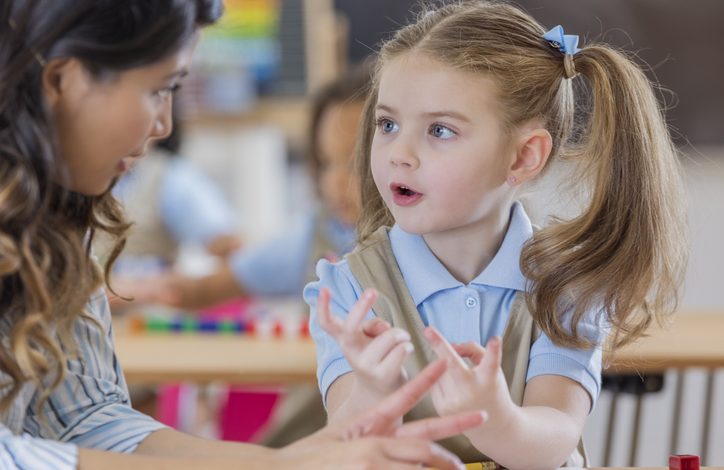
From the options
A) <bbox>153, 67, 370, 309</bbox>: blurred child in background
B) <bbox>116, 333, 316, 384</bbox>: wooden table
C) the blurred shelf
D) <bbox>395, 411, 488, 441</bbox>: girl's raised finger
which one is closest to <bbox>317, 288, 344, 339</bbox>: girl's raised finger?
<bbox>395, 411, 488, 441</bbox>: girl's raised finger

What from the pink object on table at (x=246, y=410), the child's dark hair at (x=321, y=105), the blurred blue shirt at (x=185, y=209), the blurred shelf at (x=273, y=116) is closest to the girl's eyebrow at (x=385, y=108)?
the child's dark hair at (x=321, y=105)

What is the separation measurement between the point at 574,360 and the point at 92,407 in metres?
0.49

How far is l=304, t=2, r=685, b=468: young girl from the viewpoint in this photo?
116 cm

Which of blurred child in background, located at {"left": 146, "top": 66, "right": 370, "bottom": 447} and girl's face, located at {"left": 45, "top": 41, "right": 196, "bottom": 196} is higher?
blurred child in background, located at {"left": 146, "top": 66, "right": 370, "bottom": 447}

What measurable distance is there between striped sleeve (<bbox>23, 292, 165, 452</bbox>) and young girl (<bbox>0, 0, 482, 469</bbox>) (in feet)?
0.09

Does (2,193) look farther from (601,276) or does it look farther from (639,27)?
(639,27)

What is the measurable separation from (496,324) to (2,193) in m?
0.53

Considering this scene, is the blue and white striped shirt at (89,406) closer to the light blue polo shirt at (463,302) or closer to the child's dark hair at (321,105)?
the light blue polo shirt at (463,302)

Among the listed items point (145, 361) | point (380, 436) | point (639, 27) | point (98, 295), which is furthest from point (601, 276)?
point (639, 27)

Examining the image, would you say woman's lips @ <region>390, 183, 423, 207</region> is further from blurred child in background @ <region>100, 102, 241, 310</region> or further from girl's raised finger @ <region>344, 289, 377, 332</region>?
blurred child in background @ <region>100, 102, 241, 310</region>

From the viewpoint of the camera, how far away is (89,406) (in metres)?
→ 1.15

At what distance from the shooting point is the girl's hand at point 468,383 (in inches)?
37.5

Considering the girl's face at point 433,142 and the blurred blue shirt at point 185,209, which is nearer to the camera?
the girl's face at point 433,142

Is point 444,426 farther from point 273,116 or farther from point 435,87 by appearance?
point 273,116
